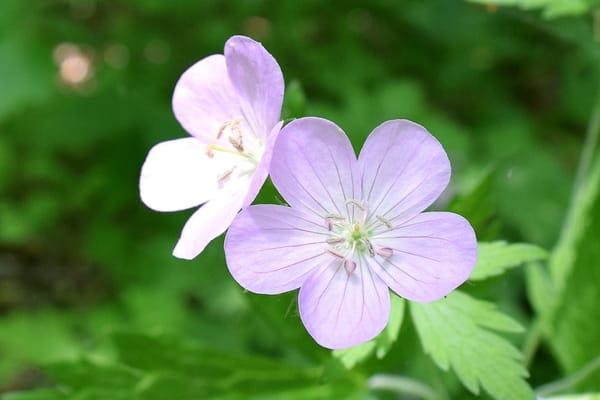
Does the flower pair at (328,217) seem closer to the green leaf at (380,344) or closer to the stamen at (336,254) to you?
the stamen at (336,254)

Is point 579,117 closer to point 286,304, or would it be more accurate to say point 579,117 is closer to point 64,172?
point 286,304

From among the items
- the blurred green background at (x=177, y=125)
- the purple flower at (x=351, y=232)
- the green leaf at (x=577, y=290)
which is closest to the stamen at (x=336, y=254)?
the purple flower at (x=351, y=232)

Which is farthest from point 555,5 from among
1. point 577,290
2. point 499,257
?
point 499,257

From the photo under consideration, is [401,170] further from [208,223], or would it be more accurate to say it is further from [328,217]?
[208,223]

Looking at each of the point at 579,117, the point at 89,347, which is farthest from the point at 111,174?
the point at 579,117

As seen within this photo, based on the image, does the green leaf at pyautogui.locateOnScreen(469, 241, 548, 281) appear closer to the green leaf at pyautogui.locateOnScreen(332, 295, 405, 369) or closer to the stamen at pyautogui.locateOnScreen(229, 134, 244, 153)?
the green leaf at pyautogui.locateOnScreen(332, 295, 405, 369)
